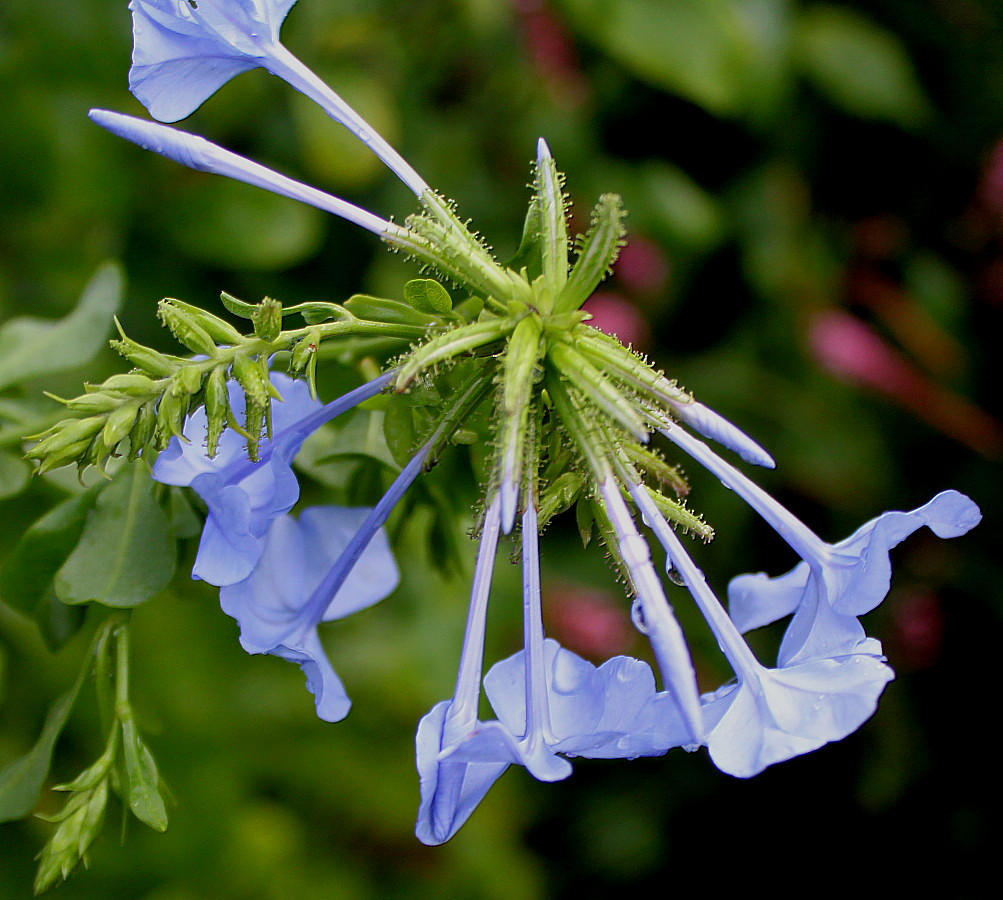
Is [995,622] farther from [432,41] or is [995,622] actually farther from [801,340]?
[432,41]

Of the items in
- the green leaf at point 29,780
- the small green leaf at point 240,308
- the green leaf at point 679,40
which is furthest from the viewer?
the green leaf at point 679,40

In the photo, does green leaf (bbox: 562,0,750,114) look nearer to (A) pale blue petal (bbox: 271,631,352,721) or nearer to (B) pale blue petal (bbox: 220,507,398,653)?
(B) pale blue petal (bbox: 220,507,398,653)

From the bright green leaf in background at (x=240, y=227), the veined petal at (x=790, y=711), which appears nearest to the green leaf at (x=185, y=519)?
the veined petal at (x=790, y=711)

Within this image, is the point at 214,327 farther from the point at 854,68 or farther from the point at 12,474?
the point at 854,68

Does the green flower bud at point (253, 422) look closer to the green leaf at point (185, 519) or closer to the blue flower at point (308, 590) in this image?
the blue flower at point (308, 590)

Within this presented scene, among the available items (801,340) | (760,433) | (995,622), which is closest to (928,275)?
(801,340)

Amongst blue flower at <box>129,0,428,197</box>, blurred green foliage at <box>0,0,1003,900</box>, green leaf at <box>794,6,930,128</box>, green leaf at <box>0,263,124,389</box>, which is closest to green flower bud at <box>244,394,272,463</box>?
blue flower at <box>129,0,428,197</box>
